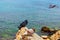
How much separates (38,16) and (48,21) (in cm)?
57

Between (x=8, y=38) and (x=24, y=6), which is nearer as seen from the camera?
(x=8, y=38)

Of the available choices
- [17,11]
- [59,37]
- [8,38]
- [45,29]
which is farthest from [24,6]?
[59,37]

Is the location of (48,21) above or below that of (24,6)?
below

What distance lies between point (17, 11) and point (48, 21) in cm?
163

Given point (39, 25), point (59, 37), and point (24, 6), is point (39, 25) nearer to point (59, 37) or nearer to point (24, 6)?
point (24, 6)

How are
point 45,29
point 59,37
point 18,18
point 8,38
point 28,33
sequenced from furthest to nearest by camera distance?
point 18,18, point 45,29, point 8,38, point 59,37, point 28,33

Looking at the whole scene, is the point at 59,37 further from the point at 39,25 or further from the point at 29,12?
the point at 29,12

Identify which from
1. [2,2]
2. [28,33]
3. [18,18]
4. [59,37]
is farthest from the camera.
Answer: [2,2]

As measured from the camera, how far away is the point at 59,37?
6.11 m

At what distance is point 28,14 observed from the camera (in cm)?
906

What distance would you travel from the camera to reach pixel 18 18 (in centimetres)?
875

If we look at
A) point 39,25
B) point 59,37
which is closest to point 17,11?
point 39,25

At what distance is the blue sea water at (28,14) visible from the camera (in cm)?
828

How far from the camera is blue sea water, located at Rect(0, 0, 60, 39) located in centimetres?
828
